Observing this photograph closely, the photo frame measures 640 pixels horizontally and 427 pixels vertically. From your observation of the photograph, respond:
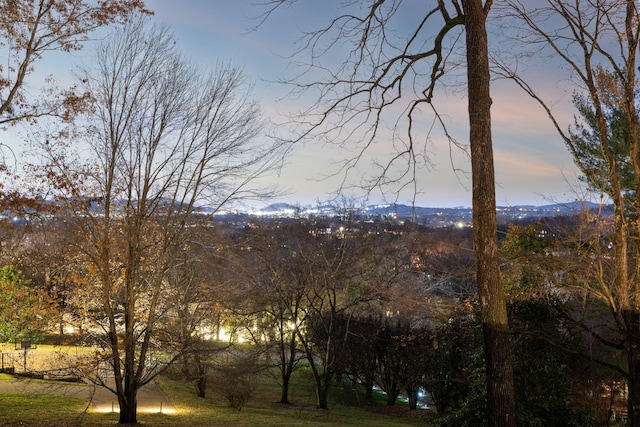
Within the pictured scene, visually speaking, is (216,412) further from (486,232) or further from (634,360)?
(486,232)

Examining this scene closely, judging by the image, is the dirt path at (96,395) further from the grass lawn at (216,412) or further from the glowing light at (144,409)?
the grass lawn at (216,412)

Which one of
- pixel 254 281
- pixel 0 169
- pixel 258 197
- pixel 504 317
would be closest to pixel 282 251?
pixel 254 281

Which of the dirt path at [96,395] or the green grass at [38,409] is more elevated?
the green grass at [38,409]

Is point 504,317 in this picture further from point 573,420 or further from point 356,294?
point 356,294

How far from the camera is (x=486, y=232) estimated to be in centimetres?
610

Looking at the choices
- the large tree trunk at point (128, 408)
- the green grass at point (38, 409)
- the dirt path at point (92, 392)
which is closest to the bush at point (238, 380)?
the dirt path at point (92, 392)

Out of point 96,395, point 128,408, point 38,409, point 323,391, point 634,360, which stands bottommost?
point 323,391

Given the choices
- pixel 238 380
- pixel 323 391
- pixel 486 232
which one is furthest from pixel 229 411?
pixel 486 232

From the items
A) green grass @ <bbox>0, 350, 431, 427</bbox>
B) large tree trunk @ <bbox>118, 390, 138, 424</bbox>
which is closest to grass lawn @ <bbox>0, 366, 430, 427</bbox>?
green grass @ <bbox>0, 350, 431, 427</bbox>

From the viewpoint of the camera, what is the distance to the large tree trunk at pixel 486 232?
19.7 ft

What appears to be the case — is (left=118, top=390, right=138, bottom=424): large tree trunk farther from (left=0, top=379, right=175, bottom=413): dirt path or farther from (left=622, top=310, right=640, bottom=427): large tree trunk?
(left=622, top=310, right=640, bottom=427): large tree trunk

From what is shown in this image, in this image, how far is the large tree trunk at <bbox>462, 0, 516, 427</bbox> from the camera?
19.7ft

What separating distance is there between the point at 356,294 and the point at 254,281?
5326 mm

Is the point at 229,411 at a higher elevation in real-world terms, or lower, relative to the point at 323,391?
higher
